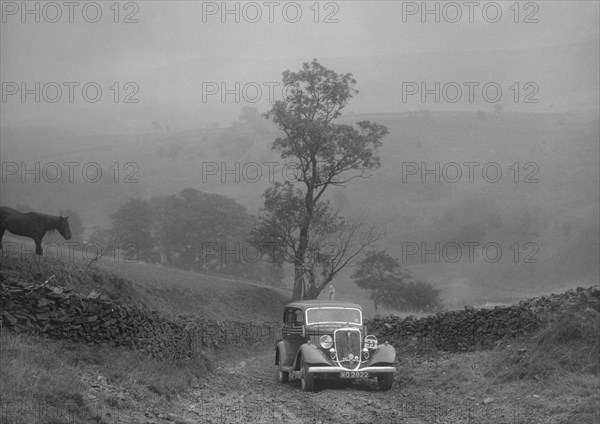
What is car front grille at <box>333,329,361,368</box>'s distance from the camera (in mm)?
17844

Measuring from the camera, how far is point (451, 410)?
1512 centimetres

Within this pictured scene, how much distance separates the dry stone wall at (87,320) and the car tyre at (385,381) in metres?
5.75

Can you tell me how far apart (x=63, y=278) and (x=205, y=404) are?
11.8 metres

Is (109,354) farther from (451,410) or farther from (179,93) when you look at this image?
(179,93)

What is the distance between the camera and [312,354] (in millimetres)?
17562

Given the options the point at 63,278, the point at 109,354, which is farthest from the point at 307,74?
the point at 109,354

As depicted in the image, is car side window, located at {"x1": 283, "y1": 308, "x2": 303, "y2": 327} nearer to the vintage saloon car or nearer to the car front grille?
the vintage saloon car

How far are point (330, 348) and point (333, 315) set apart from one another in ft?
5.03

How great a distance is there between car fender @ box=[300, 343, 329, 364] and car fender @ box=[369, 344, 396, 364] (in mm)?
1240

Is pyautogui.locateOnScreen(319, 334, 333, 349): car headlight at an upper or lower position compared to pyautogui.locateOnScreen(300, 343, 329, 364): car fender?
upper

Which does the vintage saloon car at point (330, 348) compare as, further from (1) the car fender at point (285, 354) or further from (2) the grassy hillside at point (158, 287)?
(2) the grassy hillside at point (158, 287)

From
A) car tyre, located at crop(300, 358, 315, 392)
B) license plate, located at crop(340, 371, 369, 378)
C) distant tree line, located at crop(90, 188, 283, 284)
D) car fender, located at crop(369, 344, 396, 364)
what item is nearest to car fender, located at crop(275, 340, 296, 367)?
car tyre, located at crop(300, 358, 315, 392)

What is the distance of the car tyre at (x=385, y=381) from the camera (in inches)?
699

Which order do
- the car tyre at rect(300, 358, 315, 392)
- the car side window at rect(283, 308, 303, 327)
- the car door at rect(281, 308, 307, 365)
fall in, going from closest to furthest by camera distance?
the car tyre at rect(300, 358, 315, 392) → the car door at rect(281, 308, 307, 365) → the car side window at rect(283, 308, 303, 327)
